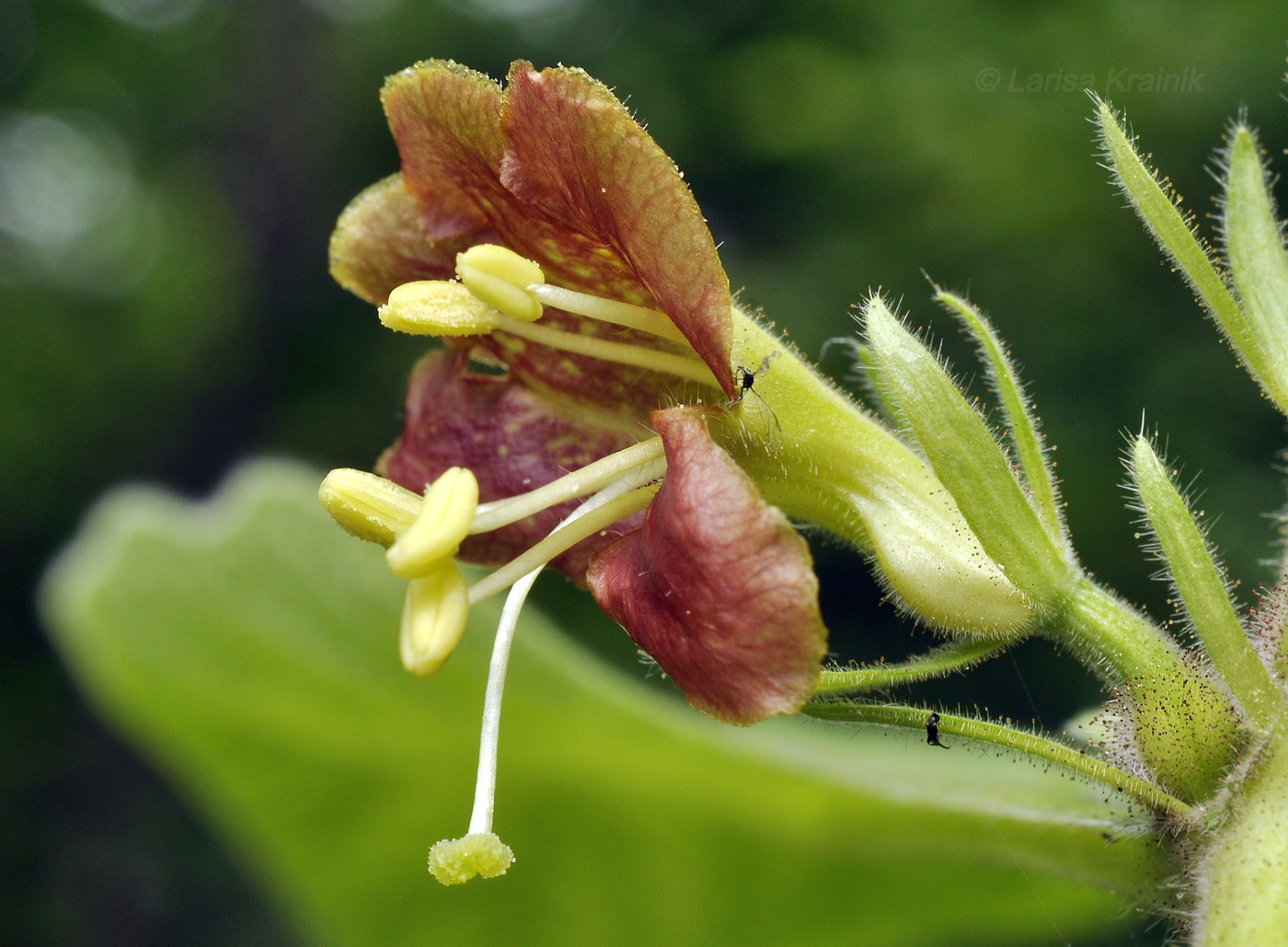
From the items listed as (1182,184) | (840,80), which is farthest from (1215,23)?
(840,80)

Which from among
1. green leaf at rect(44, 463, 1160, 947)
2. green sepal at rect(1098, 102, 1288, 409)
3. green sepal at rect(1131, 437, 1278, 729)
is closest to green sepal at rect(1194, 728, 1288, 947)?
green sepal at rect(1131, 437, 1278, 729)

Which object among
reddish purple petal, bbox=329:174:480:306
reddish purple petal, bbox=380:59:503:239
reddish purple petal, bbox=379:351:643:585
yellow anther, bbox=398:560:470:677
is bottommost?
yellow anther, bbox=398:560:470:677

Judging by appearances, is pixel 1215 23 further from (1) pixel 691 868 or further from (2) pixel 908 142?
(1) pixel 691 868

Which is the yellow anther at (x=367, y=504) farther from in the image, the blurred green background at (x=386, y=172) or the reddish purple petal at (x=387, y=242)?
the blurred green background at (x=386, y=172)

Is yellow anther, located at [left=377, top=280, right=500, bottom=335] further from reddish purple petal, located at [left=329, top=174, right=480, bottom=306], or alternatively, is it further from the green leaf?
the green leaf

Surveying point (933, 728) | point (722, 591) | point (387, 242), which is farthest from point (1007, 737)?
point (387, 242)

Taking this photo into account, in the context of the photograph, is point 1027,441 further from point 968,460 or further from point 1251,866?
point 1251,866
